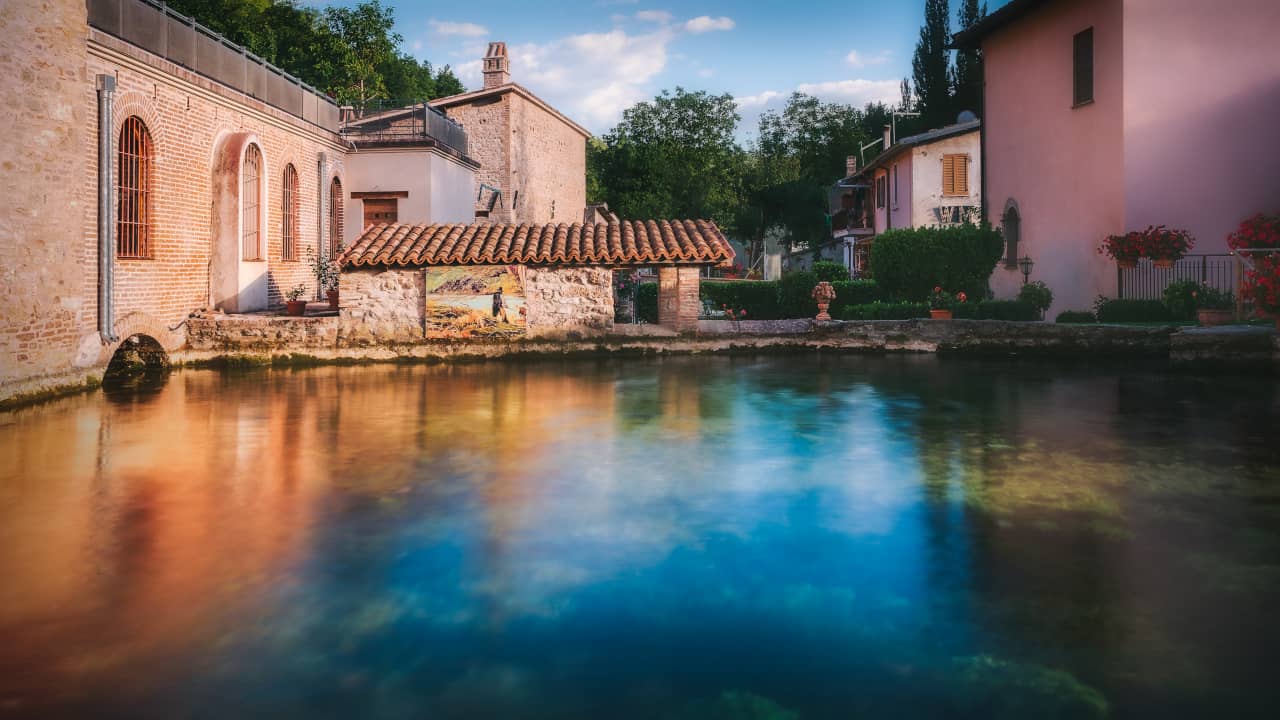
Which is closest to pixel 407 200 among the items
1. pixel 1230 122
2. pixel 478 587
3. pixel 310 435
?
pixel 310 435

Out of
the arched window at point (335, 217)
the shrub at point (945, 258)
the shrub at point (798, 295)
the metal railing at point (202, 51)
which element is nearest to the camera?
the metal railing at point (202, 51)

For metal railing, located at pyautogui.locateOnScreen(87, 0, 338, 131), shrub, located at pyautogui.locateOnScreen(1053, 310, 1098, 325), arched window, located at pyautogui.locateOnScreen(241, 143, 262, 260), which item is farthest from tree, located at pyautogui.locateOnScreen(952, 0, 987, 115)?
arched window, located at pyautogui.locateOnScreen(241, 143, 262, 260)

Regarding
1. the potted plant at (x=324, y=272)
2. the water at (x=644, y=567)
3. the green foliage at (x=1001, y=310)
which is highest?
the potted plant at (x=324, y=272)

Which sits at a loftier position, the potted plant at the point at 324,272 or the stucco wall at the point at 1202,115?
the stucco wall at the point at 1202,115

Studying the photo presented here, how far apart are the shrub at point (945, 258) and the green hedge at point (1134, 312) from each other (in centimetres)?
407

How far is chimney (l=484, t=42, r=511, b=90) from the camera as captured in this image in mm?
34375

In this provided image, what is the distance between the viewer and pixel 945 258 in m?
22.2

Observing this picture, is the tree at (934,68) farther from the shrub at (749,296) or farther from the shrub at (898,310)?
the shrub at (898,310)

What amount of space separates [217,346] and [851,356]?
11746 millimetres

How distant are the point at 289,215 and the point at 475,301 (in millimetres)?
5270

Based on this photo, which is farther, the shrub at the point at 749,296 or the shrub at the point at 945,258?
the shrub at the point at 749,296

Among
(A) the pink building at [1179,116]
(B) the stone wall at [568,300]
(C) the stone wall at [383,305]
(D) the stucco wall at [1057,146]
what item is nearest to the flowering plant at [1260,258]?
(A) the pink building at [1179,116]

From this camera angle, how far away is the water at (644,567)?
3.64 m

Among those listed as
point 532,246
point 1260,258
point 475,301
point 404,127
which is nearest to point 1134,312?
point 1260,258
